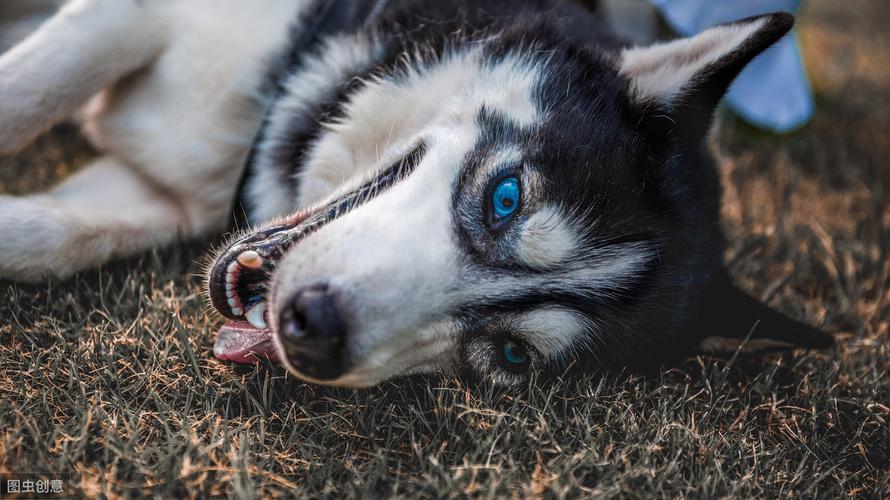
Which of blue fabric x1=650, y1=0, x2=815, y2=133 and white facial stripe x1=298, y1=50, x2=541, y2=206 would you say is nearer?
white facial stripe x1=298, y1=50, x2=541, y2=206

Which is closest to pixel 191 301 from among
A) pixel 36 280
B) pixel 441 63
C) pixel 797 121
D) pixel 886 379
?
pixel 36 280

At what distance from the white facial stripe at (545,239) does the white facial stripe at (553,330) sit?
15 centimetres

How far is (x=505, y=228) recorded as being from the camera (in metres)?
2.07

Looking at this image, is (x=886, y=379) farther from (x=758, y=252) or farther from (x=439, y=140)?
(x=439, y=140)

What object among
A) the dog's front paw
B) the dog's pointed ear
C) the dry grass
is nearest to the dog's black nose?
the dry grass

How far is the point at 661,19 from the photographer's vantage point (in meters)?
4.74

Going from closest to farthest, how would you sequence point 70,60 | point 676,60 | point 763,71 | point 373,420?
point 373,420 < point 676,60 < point 70,60 < point 763,71

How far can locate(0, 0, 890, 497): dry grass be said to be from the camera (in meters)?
1.80

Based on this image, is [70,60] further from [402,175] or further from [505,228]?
[505,228]

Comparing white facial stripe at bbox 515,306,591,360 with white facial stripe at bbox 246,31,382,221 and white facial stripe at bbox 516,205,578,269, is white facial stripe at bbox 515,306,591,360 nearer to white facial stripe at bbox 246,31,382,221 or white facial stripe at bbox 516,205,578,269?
white facial stripe at bbox 516,205,578,269

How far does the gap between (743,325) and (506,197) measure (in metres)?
0.95

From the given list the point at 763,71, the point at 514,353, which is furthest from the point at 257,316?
the point at 763,71

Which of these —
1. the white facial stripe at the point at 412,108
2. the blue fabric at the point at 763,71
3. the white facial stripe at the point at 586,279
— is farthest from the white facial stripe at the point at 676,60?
the blue fabric at the point at 763,71

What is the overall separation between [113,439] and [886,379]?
8.57 feet
